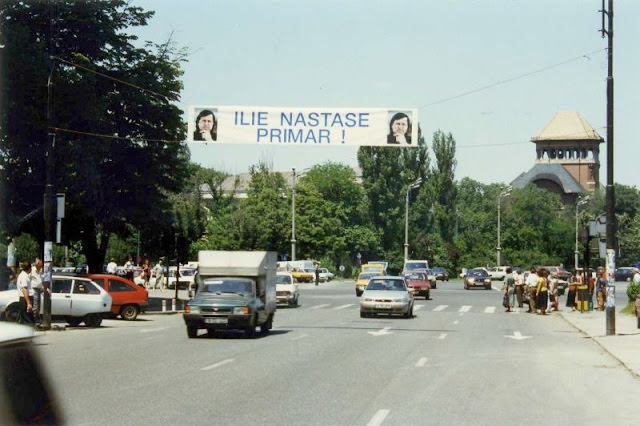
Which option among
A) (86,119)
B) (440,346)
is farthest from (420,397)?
(86,119)

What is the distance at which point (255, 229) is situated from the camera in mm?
85750

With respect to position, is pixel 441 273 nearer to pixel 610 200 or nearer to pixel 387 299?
pixel 387 299

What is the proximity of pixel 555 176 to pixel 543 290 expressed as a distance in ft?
362

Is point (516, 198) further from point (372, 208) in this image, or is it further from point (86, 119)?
point (86, 119)

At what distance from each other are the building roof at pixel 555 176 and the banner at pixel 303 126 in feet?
415

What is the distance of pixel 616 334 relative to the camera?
27.8 m

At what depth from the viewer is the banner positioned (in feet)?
81.3

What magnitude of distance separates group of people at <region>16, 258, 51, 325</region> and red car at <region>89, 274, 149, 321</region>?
4888 mm

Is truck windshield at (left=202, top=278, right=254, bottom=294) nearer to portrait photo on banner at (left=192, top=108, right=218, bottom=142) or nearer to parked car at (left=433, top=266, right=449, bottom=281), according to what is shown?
portrait photo on banner at (left=192, top=108, right=218, bottom=142)

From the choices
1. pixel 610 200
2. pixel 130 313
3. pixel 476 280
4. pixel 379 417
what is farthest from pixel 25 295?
pixel 476 280

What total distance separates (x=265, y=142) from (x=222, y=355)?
6.83 metres

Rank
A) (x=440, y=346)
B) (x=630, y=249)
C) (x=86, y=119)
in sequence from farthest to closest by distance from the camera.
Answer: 1. (x=630, y=249)
2. (x=86, y=119)
3. (x=440, y=346)

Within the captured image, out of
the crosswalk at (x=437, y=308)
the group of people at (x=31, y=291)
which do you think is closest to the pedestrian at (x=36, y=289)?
the group of people at (x=31, y=291)

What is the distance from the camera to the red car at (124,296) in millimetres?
34094
